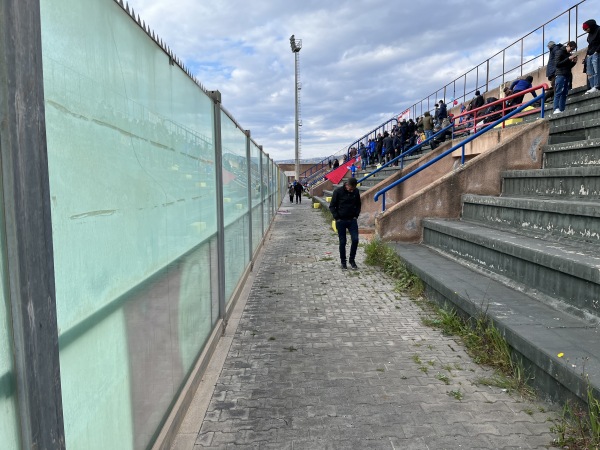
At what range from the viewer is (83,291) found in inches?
63.5

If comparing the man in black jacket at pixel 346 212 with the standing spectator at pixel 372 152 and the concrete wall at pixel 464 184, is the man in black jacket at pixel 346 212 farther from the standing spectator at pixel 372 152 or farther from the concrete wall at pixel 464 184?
the standing spectator at pixel 372 152

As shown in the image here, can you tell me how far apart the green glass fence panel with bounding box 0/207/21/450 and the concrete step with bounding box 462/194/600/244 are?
5.47 m

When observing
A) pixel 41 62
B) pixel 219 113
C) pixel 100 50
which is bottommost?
pixel 41 62

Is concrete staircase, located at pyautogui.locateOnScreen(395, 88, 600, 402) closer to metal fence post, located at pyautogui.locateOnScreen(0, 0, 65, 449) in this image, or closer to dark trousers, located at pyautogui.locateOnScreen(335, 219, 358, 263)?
dark trousers, located at pyautogui.locateOnScreen(335, 219, 358, 263)

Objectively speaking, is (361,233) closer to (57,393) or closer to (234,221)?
(234,221)

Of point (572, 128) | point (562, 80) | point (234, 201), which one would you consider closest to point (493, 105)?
point (562, 80)

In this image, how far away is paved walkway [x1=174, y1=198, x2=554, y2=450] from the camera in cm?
283

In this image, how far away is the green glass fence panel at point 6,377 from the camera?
1.15 m

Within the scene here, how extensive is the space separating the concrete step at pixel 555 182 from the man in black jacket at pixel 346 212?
9.56 ft

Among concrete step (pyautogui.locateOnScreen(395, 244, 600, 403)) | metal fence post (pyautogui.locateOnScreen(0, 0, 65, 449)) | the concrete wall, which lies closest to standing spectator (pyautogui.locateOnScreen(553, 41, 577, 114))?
the concrete wall

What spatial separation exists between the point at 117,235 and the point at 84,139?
18.9 inches

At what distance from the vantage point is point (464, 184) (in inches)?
338

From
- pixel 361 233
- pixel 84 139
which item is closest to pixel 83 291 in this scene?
pixel 84 139

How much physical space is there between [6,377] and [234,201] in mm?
4857
